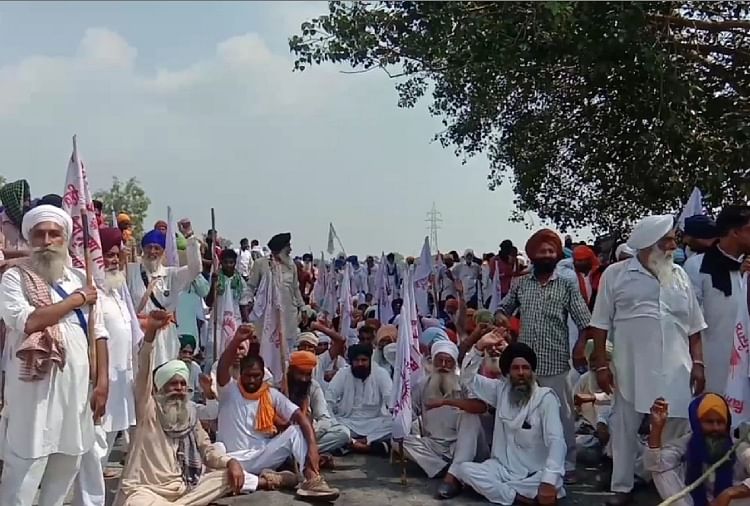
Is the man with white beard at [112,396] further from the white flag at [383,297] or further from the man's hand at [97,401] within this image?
the white flag at [383,297]

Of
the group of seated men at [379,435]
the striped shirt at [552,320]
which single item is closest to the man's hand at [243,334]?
the group of seated men at [379,435]

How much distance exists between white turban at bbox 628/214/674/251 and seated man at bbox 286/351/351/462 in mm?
2766

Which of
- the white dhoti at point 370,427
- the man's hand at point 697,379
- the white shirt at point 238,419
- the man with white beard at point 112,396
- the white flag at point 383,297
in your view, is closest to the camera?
the man with white beard at point 112,396

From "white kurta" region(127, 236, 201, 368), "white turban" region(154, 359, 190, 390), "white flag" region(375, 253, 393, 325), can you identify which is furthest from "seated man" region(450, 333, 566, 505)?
"white flag" region(375, 253, 393, 325)

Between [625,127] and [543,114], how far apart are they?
1708 mm

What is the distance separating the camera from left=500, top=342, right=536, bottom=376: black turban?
233 inches

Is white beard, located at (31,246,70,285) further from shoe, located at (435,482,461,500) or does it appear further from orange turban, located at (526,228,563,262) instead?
orange turban, located at (526,228,563,262)

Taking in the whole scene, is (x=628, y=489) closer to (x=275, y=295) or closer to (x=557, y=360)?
(x=557, y=360)

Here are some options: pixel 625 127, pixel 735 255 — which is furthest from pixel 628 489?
pixel 625 127

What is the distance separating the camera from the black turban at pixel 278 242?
28.2ft

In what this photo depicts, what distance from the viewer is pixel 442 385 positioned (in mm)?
6727

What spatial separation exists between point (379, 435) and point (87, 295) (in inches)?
144

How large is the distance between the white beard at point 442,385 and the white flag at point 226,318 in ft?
6.72

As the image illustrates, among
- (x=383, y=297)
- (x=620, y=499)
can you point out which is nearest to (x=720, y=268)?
(x=620, y=499)
